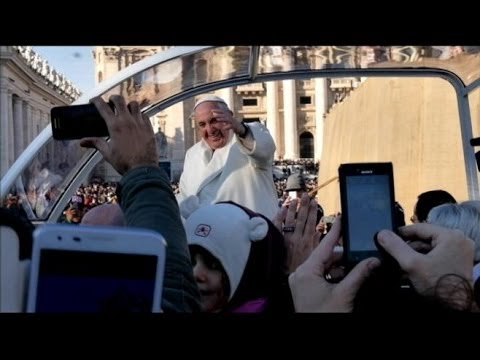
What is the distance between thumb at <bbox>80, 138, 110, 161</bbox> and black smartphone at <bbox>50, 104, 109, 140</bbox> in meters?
0.02

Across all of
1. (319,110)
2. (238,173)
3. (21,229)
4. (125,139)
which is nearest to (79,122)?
(125,139)

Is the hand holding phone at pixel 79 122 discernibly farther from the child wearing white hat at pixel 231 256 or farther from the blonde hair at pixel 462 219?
the blonde hair at pixel 462 219

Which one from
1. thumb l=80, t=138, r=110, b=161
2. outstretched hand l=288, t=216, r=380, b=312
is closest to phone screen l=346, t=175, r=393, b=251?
outstretched hand l=288, t=216, r=380, b=312

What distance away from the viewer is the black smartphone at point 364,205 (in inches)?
61.4

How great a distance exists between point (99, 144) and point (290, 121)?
182ft

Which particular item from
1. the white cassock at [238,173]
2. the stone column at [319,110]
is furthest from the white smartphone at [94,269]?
the stone column at [319,110]

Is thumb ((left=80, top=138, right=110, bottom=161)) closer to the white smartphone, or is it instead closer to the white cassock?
the white smartphone

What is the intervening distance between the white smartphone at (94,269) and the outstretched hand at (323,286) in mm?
372

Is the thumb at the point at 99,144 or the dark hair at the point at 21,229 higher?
the thumb at the point at 99,144

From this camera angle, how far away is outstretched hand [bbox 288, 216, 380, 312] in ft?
4.29

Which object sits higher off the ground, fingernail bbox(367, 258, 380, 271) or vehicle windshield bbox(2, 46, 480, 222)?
vehicle windshield bbox(2, 46, 480, 222)

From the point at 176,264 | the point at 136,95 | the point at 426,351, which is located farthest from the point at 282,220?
the point at 136,95

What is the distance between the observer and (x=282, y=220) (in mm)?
2564

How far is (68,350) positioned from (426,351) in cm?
56
